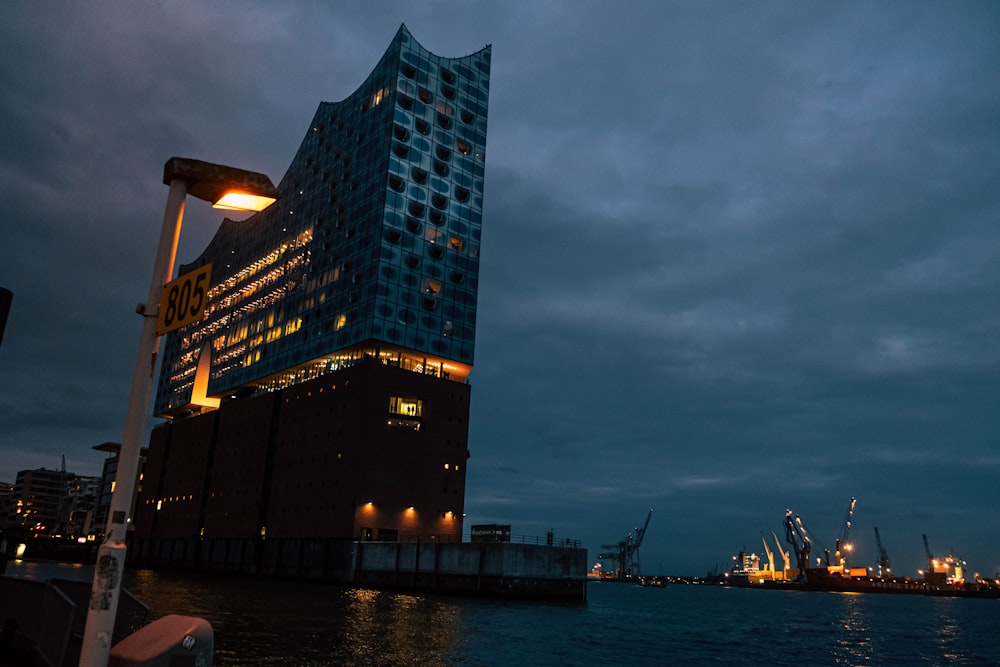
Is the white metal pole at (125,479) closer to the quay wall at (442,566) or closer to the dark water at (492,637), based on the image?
the dark water at (492,637)

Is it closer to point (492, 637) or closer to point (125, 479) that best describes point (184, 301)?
point (125, 479)

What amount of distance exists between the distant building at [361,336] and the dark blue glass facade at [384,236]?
264 mm

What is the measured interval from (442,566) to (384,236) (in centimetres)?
4184

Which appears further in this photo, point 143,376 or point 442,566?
point 442,566

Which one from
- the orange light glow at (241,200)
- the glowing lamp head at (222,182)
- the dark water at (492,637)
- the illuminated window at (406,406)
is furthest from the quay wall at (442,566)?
the glowing lamp head at (222,182)

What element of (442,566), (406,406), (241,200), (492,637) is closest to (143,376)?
(241,200)

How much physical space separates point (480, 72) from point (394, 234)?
108 feet

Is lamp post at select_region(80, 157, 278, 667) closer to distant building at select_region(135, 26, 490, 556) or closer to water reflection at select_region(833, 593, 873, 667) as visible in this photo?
water reflection at select_region(833, 593, 873, 667)

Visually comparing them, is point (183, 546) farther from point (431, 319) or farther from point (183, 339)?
point (431, 319)

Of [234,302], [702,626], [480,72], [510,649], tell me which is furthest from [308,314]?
[510,649]

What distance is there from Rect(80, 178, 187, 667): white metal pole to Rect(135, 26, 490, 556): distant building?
75.7 m

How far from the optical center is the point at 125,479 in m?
8.94

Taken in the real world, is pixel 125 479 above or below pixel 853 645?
above

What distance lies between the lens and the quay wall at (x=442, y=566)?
235 feet
